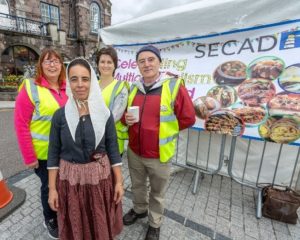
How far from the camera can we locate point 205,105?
2572 mm

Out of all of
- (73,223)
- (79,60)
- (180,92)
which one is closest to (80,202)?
(73,223)

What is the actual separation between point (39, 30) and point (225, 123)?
1666 cm

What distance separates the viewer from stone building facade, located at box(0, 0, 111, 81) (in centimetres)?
1304

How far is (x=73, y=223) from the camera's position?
163 centimetres

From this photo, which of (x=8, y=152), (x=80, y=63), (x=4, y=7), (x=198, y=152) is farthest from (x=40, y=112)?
(x=4, y=7)

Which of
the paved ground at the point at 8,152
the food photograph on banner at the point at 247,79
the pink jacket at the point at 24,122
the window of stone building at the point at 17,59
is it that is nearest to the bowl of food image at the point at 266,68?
the food photograph on banner at the point at 247,79

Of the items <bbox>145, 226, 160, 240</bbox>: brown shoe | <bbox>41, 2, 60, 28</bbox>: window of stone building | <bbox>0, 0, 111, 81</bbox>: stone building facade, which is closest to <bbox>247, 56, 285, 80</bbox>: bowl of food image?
<bbox>145, 226, 160, 240</bbox>: brown shoe

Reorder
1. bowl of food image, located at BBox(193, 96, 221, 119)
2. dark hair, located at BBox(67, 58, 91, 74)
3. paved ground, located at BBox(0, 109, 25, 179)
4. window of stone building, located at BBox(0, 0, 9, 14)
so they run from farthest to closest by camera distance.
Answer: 1. window of stone building, located at BBox(0, 0, 9, 14)
2. paved ground, located at BBox(0, 109, 25, 179)
3. bowl of food image, located at BBox(193, 96, 221, 119)
4. dark hair, located at BBox(67, 58, 91, 74)

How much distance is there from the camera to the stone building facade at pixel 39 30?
1304 centimetres

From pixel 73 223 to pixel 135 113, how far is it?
1067 millimetres

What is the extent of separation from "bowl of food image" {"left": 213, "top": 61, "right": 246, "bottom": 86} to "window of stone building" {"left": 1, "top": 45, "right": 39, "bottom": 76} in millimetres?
14726

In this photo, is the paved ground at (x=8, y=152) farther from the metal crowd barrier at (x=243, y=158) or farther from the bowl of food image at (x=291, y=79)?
the bowl of food image at (x=291, y=79)

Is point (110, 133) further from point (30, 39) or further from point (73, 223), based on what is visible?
point (30, 39)

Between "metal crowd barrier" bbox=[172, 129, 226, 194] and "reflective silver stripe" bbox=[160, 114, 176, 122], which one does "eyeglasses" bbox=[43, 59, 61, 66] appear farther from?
"metal crowd barrier" bbox=[172, 129, 226, 194]
